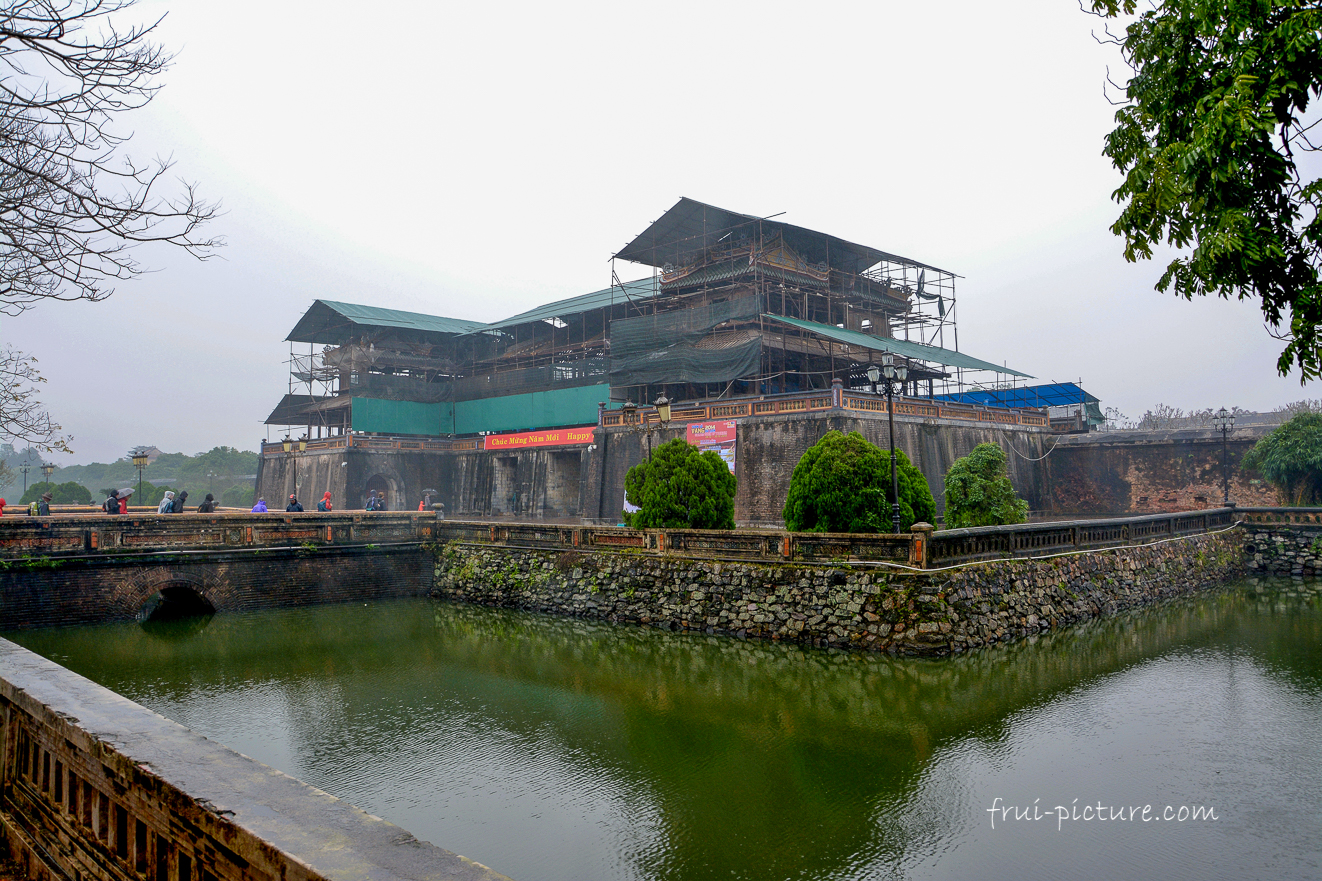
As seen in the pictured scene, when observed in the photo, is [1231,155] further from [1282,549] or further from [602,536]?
[1282,549]

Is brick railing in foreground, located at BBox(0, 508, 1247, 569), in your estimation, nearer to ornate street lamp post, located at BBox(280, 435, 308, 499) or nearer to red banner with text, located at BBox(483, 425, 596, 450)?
red banner with text, located at BBox(483, 425, 596, 450)

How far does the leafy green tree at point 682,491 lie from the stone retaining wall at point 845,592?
1070mm

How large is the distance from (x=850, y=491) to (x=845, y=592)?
2.28m

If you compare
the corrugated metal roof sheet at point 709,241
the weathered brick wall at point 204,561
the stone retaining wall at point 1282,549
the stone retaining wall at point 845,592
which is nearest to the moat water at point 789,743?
the stone retaining wall at point 845,592

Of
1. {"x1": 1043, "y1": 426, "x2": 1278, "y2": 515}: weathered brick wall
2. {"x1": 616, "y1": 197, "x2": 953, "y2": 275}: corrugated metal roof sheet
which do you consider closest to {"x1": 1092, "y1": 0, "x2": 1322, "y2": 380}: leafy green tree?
{"x1": 616, "y1": 197, "x2": 953, "y2": 275}: corrugated metal roof sheet

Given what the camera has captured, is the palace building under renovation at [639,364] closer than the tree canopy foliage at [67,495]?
Yes

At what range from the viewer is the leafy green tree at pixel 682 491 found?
16.0 m

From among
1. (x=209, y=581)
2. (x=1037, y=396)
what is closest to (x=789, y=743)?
(x=209, y=581)

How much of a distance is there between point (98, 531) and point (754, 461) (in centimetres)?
1623

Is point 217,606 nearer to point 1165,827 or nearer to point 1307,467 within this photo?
point 1165,827

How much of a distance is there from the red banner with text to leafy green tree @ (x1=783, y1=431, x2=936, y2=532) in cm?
1680

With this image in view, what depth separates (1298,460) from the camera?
23.7 m

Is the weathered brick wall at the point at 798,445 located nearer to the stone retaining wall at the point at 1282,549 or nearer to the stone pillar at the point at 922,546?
the stone retaining wall at the point at 1282,549

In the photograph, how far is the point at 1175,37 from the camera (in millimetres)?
6535
